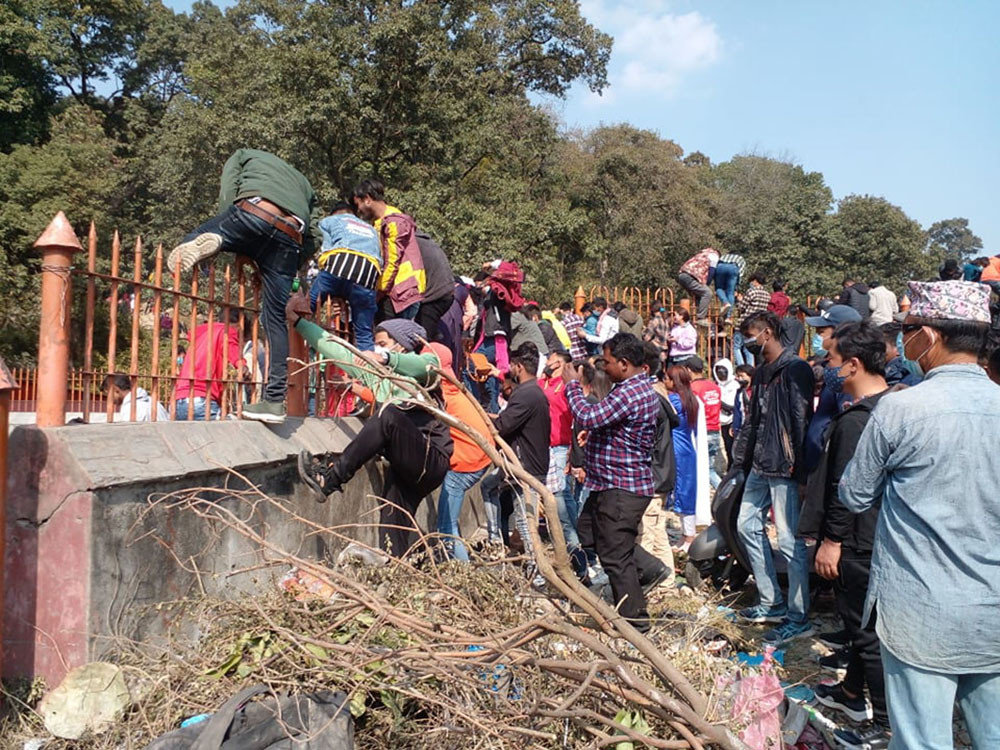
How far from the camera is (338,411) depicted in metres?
5.89

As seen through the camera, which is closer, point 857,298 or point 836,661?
point 836,661

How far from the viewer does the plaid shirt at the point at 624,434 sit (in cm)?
489

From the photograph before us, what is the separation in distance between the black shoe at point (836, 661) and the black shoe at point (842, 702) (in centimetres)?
38

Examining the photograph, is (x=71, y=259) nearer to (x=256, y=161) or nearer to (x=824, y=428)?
(x=256, y=161)

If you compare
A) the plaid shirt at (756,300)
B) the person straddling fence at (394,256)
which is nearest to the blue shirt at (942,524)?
the person straddling fence at (394,256)

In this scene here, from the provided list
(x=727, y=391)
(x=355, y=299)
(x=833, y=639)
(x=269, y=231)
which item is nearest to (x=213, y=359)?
(x=269, y=231)

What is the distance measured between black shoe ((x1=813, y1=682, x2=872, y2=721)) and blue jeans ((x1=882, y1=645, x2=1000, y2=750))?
1.73 meters

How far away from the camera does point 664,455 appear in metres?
6.48

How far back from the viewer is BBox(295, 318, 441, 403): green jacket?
5.05 meters

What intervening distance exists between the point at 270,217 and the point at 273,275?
35cm

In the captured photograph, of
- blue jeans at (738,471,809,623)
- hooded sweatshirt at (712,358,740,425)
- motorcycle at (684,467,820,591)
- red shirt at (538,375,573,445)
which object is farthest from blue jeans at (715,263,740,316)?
blue jeans at (738,471,809,623)

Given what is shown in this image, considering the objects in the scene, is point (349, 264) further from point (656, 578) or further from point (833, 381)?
point (833, 381)

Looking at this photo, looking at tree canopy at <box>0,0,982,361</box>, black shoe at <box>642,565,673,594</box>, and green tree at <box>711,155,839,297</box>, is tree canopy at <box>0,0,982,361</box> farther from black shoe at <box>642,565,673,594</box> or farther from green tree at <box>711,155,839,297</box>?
black shoe at <box>642,565,673,594</box>

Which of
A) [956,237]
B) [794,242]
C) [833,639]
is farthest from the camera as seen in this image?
[956,237]
